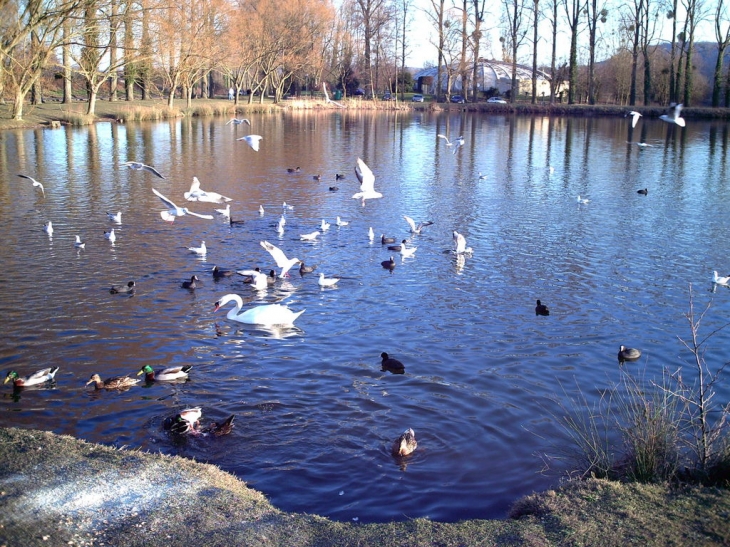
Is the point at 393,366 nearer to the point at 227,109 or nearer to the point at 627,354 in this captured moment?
the point at 627,354

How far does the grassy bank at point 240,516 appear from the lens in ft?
15.8

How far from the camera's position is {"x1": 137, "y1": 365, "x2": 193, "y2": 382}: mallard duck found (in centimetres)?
889

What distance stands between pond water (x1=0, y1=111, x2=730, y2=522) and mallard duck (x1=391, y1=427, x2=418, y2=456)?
0.10 m

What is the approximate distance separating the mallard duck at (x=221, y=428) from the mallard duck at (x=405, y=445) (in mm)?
1815

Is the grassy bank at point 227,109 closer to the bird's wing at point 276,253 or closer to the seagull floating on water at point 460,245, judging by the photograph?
the bird's wing at point 276,253

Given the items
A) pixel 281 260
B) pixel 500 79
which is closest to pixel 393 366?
pixel 281 260

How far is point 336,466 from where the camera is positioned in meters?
7.09

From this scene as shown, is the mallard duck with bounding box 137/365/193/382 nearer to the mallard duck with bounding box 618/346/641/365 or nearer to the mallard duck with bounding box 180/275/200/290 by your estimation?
the mallard duck with bounding box 180/275/200/290

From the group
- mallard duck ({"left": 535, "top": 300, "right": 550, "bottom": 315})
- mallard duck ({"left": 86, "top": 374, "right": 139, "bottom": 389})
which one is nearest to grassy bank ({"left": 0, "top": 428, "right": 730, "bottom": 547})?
mallard duck ({"left": 86, "top": 374, "right": 139, "bottom": 389})

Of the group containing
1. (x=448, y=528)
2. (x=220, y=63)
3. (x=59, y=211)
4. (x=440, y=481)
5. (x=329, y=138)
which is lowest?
(x=440, y=481)

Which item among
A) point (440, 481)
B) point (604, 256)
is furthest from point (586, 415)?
point (604, 256)

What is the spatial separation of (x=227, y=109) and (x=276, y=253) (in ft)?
174

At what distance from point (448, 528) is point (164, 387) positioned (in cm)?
486

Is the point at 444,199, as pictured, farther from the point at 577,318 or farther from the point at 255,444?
the point at 255,444
